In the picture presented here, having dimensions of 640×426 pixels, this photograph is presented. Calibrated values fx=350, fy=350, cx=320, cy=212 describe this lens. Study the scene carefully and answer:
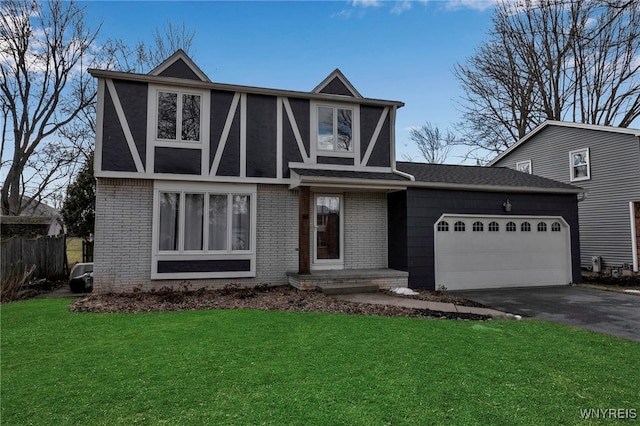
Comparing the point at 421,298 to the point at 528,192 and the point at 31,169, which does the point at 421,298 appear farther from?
the point at 31,169

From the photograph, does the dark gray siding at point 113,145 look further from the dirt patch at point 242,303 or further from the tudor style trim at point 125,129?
the dirt patch at point 242,303

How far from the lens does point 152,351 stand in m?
4.62

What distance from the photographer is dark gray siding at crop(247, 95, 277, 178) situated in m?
9.83

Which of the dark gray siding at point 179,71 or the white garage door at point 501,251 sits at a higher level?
the dark gray siding at point 179,71

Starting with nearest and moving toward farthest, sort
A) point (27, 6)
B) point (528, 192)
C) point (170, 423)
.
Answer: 1. point (170, 423)
2. point (528, 192)
3. point (27, 6)

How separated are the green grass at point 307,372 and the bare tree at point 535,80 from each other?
66.2ft

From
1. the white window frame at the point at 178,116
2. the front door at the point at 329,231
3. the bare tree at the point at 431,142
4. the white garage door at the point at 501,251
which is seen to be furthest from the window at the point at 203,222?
the bare tree at the point at 431,142

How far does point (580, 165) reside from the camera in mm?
15211

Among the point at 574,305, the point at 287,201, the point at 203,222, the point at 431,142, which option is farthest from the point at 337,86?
the point at 431,142

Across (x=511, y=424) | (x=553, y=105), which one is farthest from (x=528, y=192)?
(x=553, y=105)

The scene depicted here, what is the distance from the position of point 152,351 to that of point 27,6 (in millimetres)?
19573

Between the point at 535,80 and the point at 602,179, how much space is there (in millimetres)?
9952

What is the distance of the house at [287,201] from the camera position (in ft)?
29.4

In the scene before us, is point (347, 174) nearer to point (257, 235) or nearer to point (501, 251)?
point (257, 235)
